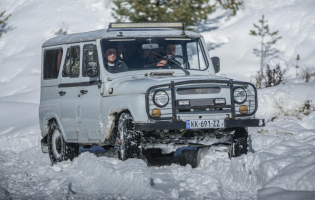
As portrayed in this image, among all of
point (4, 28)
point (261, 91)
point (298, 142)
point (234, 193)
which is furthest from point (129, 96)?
point (4, 28)

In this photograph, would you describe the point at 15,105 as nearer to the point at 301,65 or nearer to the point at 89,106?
the point at 89,106

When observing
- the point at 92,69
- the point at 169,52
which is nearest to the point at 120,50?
the point at 92,69

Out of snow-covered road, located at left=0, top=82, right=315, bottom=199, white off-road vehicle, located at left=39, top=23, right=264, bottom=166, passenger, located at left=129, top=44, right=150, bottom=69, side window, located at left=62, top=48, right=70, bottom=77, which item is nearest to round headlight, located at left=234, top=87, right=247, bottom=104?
white off-road vehicle, located at left=39, top=23, right=264, bottom=166

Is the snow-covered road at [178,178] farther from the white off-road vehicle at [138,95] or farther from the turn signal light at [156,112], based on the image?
the turn signal light at [156,112]

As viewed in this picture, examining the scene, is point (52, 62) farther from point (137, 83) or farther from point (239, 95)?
point (239, 95)

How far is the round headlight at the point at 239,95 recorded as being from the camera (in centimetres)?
665

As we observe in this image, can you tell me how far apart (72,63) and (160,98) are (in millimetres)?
2511

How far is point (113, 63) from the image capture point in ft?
24.6

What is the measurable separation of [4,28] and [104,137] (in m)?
31.5

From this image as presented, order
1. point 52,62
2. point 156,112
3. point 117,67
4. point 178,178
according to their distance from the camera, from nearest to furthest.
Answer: point 178,178, point 156,112, point 117,67, point 52,62

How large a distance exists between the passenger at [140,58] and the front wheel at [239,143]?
1746 mm

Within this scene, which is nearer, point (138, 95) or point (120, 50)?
point (138, 95)

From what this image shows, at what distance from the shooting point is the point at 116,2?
62.3ft

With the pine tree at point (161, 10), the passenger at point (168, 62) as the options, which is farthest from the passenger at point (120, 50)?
the pine tree at point (161, 10)
